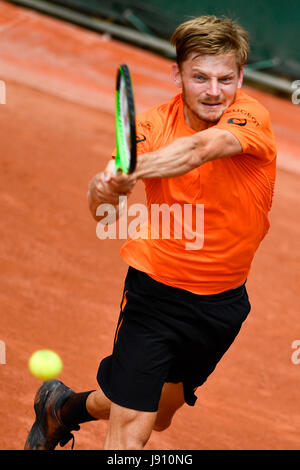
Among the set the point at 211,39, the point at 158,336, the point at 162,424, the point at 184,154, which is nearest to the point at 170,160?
the point at 184,154

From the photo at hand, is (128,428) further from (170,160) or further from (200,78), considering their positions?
(200,78)

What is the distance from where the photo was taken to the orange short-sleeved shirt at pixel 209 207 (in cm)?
342

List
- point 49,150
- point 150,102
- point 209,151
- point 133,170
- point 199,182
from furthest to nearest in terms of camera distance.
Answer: point 150,102 → point 49,150 → point 199,182 → point 209,151 → point 133,170

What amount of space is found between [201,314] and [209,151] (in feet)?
2.89

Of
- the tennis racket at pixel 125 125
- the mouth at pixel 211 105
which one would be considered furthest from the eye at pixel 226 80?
the tennis racket at pixel 125 125

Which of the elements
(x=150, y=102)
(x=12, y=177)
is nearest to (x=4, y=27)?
(x=150, y=102)

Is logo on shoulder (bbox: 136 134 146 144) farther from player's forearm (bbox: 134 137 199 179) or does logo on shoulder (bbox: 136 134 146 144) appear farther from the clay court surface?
the clay court surface

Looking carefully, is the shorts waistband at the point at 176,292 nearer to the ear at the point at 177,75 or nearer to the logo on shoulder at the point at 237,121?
the logo on shoulder at the point at 237,121

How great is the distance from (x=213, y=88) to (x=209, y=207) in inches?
21.9

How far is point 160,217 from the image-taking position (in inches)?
142

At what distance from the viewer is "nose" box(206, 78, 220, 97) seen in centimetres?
339

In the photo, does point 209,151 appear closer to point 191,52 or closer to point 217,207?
point 217,207

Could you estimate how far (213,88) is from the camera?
3.38 metres

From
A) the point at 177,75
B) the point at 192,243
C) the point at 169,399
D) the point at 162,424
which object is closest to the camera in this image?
the point at 192,243
